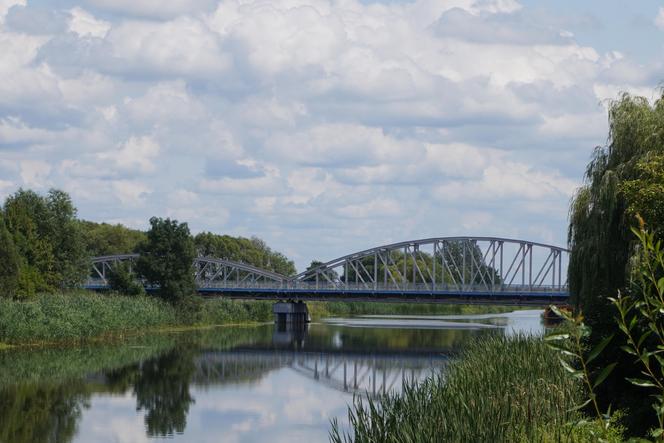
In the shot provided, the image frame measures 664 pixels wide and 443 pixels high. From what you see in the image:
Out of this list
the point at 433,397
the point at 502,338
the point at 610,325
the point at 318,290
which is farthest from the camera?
the point at 318,290

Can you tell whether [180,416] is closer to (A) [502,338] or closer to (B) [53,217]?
(A) [502,338]

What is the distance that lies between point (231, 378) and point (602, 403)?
40.0 meters

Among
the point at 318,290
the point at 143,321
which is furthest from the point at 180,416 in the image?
the point at 318,290

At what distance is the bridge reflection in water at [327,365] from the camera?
53.8 m

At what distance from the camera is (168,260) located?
3858 inches

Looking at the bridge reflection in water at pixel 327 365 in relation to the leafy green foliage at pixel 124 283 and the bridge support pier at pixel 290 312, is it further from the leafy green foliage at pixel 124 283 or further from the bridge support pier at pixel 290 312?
the bridge support pier at pixel 290 312

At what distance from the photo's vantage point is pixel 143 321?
86.6 m

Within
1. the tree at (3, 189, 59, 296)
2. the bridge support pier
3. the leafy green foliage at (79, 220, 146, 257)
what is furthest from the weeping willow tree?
the leafy green foliage at (79, 220, 146, 257)

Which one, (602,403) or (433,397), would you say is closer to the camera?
(602,403)

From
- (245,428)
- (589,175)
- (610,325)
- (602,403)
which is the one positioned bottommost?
(245,428)

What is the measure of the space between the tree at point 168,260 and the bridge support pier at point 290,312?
71.0ft

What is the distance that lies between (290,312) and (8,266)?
173 ft

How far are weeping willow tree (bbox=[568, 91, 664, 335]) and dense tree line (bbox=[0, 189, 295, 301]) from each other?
43.3 m

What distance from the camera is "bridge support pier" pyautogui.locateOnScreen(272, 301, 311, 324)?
119 m
